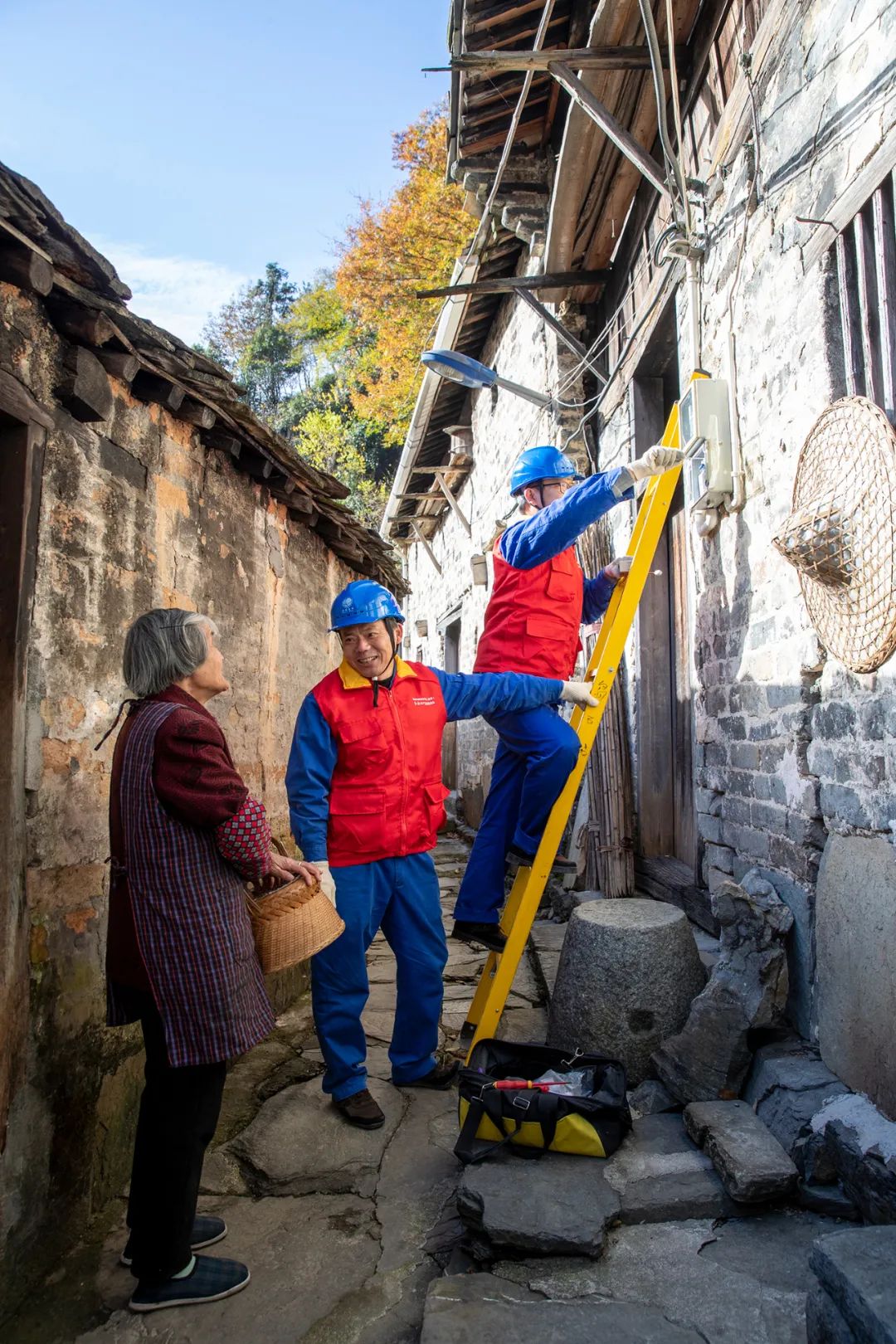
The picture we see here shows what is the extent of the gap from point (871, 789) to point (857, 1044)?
758 mm

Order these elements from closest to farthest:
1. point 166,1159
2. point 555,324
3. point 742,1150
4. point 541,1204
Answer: point 166,1159 < point 541,1204 < point 742,1150 < point 555,324

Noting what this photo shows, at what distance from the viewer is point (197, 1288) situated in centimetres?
229

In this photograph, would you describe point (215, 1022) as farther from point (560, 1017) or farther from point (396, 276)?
point (396, 276)

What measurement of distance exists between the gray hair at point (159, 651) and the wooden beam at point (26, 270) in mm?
977

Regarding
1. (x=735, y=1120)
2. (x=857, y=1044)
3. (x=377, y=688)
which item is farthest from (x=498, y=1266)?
(x=377, y=688)

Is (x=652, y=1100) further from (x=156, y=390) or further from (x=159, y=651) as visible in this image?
(x=156, y=390)

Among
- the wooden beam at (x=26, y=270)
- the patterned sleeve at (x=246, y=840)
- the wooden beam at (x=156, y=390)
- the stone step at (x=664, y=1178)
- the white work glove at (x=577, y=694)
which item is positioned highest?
the wooden beam at (x=156, y=390)

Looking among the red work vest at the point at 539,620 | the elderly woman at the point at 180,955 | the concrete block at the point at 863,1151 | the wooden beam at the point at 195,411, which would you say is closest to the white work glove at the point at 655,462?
the red work vest at the point at 539,620

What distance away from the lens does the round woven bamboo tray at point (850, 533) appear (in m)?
2.41

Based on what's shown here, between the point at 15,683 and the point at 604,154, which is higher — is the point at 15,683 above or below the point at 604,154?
below

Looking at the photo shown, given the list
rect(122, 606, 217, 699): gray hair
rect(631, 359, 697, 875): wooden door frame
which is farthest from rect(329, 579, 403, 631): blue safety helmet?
rect(631, 359, 697, 875): wooden door frame

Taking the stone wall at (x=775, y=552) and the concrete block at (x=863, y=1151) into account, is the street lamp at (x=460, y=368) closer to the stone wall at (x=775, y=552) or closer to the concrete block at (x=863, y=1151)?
the stone wall at (x=775, y=552)

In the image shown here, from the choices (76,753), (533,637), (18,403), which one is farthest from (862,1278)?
(18,403)

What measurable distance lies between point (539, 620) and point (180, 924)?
2.06 metres
